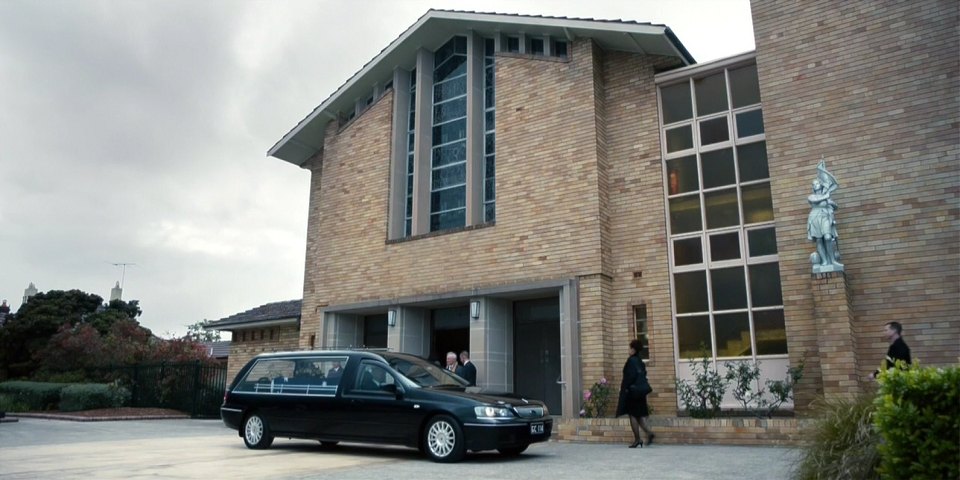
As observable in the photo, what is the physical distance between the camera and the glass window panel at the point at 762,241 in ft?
41.8

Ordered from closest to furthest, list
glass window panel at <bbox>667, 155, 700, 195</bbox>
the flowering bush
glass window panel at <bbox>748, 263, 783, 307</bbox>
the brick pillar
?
the brick pillar
glass window panel at <bbox>748, 263, 783, 307</bbox>
the flowering bush
glass window panel at <bbox>667, 155, 700, 195</bbox>

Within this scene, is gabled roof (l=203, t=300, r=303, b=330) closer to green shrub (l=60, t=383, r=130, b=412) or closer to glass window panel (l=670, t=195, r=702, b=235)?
green shrub (l=60, t=383, r=130, b=412)

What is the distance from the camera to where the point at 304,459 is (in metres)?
9.16

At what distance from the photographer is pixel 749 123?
1349 centimetres

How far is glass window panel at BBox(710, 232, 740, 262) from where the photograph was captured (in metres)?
13.1

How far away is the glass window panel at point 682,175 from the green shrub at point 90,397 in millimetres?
17969

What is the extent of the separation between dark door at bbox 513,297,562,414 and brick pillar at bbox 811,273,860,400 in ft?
17.9

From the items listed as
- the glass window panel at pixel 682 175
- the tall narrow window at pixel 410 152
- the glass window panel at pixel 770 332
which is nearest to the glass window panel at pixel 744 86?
the glass window panel at pixel 682 175

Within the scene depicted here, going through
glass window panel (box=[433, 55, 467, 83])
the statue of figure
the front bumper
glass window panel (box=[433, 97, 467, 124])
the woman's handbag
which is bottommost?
the front bumper

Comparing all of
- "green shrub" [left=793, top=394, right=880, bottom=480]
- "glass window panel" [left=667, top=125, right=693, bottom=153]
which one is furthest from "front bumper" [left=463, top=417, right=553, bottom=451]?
"glass window panel" [left=667, top=125, right=693, bottom=153]

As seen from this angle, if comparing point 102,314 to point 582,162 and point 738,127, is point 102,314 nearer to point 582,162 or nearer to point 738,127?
point 582,162

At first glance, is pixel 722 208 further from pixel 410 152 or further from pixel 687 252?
pixel 410 152

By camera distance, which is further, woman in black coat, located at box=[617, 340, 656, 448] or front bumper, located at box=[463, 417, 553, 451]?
woman in black coat, located at box=[617, 340, 656, 448]

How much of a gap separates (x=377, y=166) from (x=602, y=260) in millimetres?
6908
